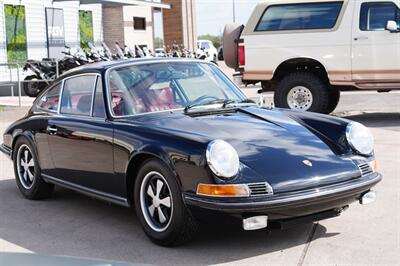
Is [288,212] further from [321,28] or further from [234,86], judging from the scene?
[321,28]

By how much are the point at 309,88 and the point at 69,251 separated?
24.9ft

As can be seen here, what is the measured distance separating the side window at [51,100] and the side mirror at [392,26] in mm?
6737

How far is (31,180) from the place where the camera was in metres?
6.46

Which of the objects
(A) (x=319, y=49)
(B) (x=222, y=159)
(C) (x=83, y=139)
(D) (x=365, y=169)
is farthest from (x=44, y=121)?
(A) (x=319, y=49)

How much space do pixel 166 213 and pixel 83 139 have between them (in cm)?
118

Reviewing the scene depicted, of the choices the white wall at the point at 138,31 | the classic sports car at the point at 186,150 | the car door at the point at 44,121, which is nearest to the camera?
the classic sports car at the point at 186,150

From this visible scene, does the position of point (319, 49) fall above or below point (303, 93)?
above

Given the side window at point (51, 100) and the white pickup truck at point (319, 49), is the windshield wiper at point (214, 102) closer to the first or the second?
the side window at point (51, 100)

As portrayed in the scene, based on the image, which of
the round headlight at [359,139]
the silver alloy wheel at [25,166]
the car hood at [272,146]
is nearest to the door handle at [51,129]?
the silver alloy wheel at [25,166]

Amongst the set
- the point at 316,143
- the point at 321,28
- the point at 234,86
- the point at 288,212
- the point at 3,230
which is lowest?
the point at 3,230

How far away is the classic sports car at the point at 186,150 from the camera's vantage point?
4.27m

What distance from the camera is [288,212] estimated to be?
4.29m

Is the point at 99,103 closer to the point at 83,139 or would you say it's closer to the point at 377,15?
the point at 83,139

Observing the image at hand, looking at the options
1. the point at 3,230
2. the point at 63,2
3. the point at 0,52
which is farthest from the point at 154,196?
the point at 63,2
